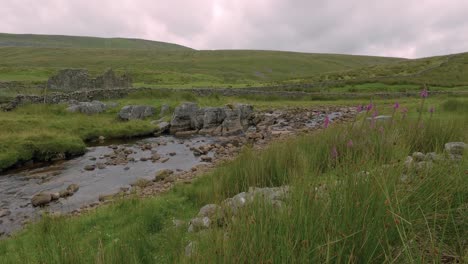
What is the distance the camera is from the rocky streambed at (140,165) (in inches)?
419

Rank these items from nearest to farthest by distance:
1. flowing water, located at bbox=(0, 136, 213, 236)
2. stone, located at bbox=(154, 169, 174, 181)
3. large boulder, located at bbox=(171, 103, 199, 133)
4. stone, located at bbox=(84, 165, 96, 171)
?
1. flowing water, located at bbox=(0, 136, 213, 236)
2. stone, located at bbox=(154, 169, 174, 181)
3. stone, located at bbox=(84, 165, 96, 171)
4. large boulder, located at bbox=(171, 103, 199, 133)

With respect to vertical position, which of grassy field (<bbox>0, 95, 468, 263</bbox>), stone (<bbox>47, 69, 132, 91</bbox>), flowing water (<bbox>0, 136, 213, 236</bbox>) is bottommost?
flowing water (<bbox>0, 136, 213, 236</bbox>)

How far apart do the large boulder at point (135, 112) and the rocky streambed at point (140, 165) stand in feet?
11.2

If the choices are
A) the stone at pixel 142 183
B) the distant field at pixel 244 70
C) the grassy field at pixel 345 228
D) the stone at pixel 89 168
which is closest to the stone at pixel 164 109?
the stone at pixel 89 168

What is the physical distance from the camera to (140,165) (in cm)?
1547

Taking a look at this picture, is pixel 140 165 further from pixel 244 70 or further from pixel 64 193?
pixel 244 70

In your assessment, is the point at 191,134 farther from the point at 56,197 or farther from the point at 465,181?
the point at 465,181

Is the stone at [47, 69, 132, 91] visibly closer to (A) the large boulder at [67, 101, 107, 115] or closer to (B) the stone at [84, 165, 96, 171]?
(A) the large boulder at [67, 101, 107, 115]

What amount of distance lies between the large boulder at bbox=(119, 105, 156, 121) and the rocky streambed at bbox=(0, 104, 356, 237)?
134 inches

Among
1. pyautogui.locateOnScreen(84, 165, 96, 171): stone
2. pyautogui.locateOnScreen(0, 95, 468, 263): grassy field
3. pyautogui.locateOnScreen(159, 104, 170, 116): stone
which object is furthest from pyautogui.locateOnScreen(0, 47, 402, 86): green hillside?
pyautogui.locateOnScreen(0, 95, 468, 263): grassy field

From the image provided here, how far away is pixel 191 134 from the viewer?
24016mm

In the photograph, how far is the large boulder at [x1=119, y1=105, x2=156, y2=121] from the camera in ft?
85.6

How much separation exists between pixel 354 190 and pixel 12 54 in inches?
6217

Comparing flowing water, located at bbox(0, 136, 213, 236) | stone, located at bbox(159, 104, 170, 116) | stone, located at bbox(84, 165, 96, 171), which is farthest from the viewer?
stone, located at bbox(159, 104, 170, 116)
